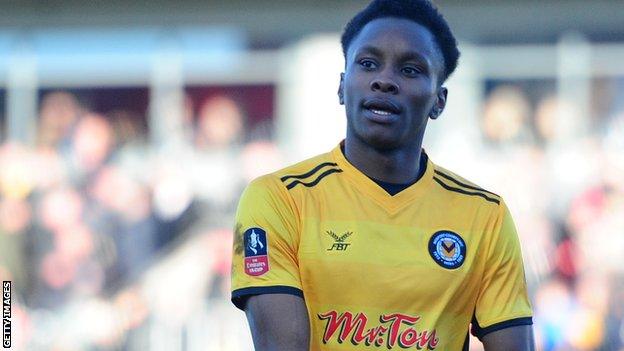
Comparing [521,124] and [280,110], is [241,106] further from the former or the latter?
[521,124]

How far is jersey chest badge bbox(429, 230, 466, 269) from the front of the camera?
3.79 meters

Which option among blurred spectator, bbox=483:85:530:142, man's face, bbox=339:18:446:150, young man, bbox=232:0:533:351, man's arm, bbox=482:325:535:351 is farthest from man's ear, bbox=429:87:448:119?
blurred spectator, bbox=483:85:530:142

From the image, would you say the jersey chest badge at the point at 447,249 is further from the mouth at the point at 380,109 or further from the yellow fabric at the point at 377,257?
the mouth at the point at 380,109

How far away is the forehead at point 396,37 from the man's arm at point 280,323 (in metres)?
0.83

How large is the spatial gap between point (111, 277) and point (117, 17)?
2.24 m

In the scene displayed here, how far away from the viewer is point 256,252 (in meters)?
3.70

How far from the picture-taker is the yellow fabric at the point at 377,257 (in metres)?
3.68

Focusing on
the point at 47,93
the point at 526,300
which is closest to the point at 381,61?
the point at 526,300

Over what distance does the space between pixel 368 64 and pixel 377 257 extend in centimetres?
60

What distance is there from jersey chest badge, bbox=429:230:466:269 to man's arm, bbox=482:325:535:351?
252 millimetres

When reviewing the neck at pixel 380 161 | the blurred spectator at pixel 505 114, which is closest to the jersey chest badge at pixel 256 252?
the neck at pixel 380 161

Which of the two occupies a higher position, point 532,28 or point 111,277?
point 532,28

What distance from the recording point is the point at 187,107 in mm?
10594

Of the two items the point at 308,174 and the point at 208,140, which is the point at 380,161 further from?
the point at 208,140
